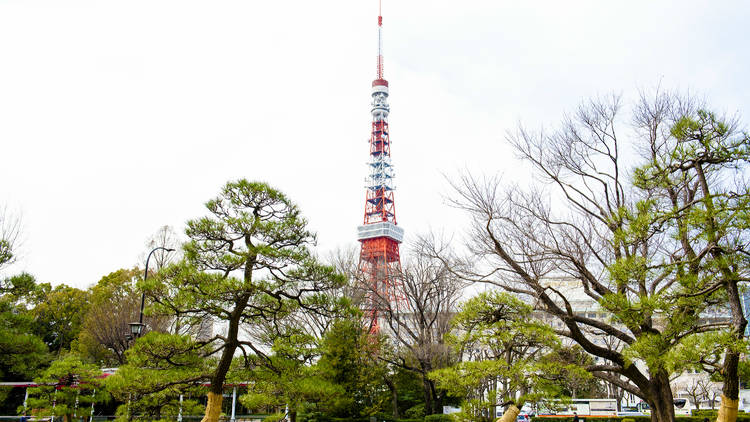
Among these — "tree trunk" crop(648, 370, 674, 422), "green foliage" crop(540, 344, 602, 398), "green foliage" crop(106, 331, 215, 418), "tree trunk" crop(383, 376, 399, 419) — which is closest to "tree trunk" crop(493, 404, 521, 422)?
"green foliage" crop(540, 344, 602, 398)

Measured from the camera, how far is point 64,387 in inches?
531

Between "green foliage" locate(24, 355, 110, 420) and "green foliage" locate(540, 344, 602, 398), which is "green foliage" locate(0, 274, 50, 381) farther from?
"green foliage" locate(540, 344, 602, 398)

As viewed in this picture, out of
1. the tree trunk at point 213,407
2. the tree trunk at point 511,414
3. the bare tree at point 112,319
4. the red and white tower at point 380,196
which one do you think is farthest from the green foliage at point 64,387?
the red and white tower at point 380,196

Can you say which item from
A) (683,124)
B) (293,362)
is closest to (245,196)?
(293,362)

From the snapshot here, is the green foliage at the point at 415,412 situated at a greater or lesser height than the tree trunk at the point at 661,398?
lesser

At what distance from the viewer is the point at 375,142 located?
46.5 m

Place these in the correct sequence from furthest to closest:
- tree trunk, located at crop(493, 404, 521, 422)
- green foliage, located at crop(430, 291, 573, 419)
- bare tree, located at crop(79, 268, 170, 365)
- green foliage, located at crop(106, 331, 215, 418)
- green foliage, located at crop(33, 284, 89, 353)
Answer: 1. green foliage, located at crop(33, 284, 89, 353)
2. bare tree, located at crop(79, 268, 170, 365)
3. tree trunk, located at crop(493, 404, 521, 422)
4. green foliage, located at crop(430, 291, 573, 419)
5. green foliage, located at crop(106, 331, 215, 418)

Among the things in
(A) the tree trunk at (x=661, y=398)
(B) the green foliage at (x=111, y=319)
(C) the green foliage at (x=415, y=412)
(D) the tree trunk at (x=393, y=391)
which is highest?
(B) the green foliage at (x=111, y=319)

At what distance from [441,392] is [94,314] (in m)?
15.7

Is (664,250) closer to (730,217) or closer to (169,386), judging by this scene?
(730,217)

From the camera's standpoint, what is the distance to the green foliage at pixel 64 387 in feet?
42.8

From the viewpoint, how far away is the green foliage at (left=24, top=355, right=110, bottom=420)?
13.0 m

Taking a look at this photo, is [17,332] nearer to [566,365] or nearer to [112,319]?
[112,319]

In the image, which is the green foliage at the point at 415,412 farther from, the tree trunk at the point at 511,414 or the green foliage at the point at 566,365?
the green foliage at the point at 566,365
